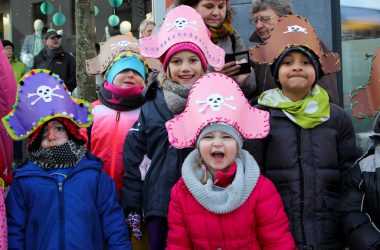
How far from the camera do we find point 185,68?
131 inches

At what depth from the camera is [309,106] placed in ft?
10.3

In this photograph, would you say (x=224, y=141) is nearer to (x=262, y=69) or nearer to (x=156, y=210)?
(x=156, y=210)

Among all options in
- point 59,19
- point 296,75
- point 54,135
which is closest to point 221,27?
point 296,75

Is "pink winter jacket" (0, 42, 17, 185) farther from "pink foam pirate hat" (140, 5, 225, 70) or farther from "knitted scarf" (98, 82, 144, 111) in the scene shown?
"pink foam pirate hat" (140, 5, 225, 70)

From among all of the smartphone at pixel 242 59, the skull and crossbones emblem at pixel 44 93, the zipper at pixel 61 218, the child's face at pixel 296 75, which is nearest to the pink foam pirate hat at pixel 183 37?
the smartphone at pixel 242 59

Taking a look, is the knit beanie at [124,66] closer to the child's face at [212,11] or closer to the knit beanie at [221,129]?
the child's face at [212,11]

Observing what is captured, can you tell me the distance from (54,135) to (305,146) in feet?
4.96

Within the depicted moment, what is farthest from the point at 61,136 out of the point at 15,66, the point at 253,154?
the point at 15,66

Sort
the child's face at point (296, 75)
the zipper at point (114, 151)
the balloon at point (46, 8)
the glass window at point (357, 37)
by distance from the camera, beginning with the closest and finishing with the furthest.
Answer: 1. the child's face at point (296, 75)
2. the zipper at point (114, 151)
3. the glass window at point (357, 37)
4. the balloon at point (46, 8)

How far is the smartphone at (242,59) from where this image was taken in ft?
11.9

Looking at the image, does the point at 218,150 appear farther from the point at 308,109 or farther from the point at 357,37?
the point at 357,37

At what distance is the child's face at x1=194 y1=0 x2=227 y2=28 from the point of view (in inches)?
150

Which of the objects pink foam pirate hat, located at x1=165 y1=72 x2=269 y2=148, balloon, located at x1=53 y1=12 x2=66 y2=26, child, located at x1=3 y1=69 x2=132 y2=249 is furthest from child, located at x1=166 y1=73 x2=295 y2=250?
balloon, located at x1=53 y1=12 x2=66 y2=26

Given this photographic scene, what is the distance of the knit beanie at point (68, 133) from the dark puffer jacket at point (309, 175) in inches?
46.5
